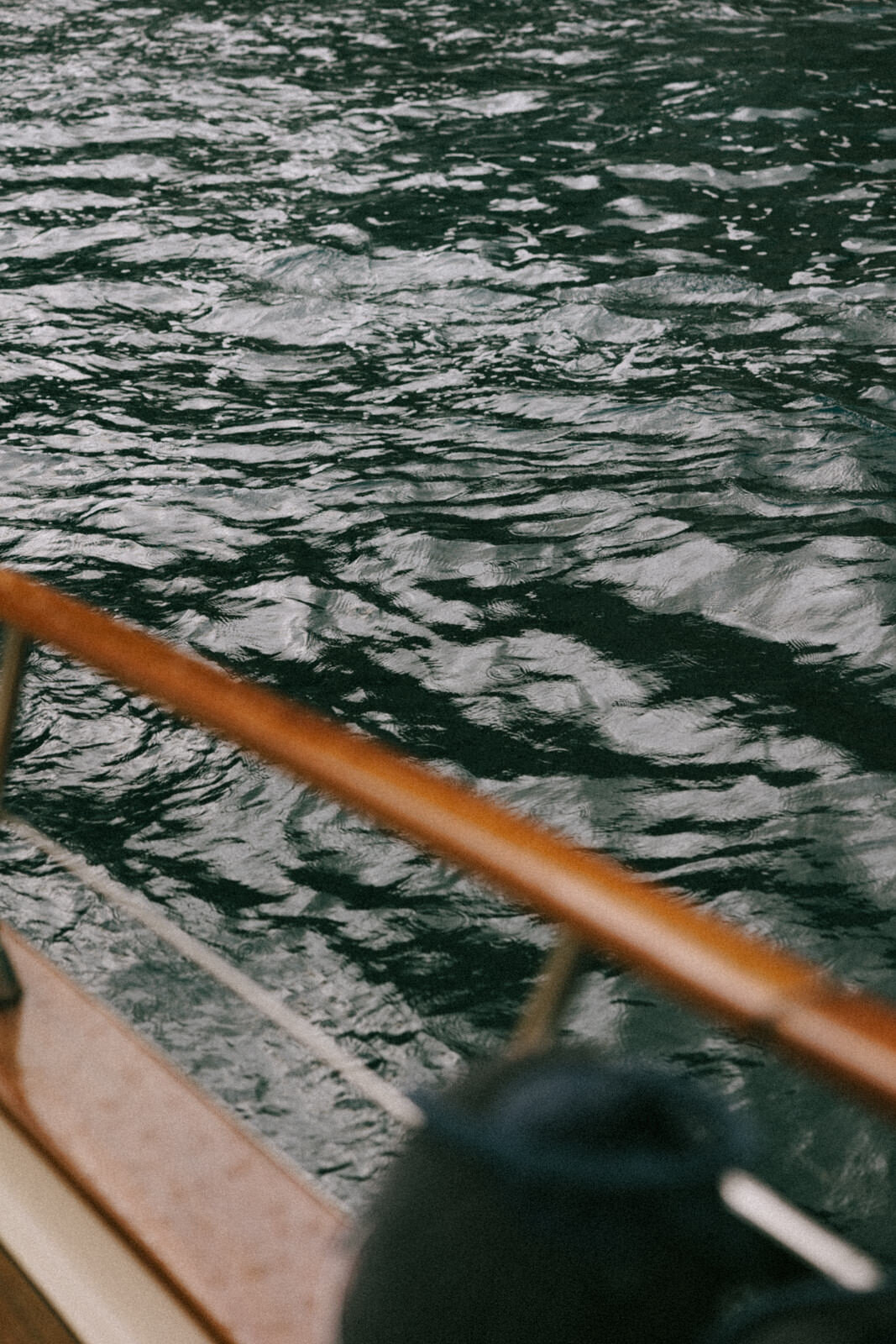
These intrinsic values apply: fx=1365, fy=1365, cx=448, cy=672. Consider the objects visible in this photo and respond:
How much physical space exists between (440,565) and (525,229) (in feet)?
14.9

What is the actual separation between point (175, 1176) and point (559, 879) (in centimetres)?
87

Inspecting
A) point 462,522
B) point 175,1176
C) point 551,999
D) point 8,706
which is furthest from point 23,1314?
point 462,522

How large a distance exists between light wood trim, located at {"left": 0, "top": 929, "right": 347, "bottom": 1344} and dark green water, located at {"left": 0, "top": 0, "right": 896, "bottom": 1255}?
1021mm

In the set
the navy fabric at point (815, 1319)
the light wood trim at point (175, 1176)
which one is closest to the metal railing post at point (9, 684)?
the light wood trim at point (175, 1176)

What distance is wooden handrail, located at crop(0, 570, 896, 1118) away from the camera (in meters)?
0.89

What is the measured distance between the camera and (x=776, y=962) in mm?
957

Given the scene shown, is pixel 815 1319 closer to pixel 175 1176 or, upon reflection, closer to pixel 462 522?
pixel 175 1176

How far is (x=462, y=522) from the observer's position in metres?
5.59

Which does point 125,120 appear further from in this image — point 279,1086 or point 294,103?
point 279,1086

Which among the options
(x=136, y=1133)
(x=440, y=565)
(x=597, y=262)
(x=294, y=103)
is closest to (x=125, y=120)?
(x=294, y=103)

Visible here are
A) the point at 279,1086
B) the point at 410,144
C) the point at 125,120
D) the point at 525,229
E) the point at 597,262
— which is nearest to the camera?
the point at 279,1086

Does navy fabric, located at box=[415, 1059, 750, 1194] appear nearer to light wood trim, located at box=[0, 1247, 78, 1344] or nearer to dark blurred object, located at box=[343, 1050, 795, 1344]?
dark blurred object, located at box=[343, 1050, 795, 1344]

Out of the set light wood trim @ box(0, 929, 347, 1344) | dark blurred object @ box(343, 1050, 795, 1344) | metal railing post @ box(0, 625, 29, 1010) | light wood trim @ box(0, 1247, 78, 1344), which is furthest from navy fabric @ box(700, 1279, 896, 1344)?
metal railing post @ box(0, 625, 29, 1010)

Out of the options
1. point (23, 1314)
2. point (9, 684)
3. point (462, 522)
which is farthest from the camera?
point (462, 522)
